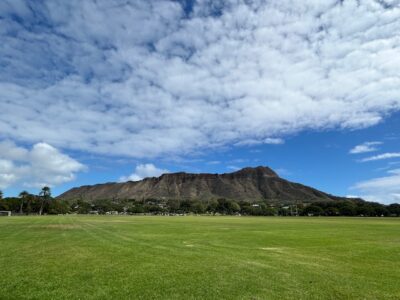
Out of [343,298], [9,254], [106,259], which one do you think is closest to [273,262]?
[343,298]

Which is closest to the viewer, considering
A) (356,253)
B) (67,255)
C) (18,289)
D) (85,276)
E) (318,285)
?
(18,289)

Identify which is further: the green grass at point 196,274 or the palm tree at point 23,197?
the palm tree at point 23,197

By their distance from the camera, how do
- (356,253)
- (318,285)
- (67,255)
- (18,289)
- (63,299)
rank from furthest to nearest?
(356,253)
(67,255)
(318,285)
(18,289)
(63,299)

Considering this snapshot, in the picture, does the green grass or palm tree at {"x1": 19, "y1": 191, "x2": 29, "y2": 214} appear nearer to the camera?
the green grass

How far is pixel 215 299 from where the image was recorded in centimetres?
1095

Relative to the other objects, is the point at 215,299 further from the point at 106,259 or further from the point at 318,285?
the point at 106,259

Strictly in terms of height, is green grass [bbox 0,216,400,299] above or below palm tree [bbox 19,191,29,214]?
below

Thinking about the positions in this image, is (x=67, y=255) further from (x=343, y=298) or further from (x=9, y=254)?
(x=343, y=298)

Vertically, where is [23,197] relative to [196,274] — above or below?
above

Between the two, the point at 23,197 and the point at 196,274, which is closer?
the point at 196,274

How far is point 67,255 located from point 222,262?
885cm

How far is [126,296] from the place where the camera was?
11.2 metres

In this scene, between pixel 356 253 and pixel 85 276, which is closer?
pixel 85 276

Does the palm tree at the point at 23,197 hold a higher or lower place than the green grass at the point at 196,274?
higher
